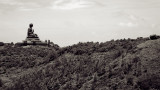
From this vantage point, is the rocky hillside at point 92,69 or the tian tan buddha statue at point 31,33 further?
the tian tan buddha statue at point 31,33

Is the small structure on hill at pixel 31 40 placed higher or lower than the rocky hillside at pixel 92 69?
higher

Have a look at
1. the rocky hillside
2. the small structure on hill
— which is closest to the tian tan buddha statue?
the small structure on hill

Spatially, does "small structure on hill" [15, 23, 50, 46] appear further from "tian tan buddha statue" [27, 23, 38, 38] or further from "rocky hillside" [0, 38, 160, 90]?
"rocky hillside" [0, 38, 160, 90]

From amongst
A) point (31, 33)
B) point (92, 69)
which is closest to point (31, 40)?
point (31, 33)

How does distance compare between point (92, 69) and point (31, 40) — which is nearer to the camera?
point (92, 69)

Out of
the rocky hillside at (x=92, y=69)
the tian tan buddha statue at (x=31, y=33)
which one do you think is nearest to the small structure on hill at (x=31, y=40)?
the tian tan buddha statue at (x=31, y=33)

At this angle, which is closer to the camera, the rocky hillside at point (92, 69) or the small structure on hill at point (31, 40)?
the rocky hillside at point (92, 69)

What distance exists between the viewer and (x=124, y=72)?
24.2 metres

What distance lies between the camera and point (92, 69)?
1080 inches

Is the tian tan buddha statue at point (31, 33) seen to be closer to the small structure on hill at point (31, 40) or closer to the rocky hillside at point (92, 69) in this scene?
the small structure on hill at point (31, 40)

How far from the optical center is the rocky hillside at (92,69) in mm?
23144

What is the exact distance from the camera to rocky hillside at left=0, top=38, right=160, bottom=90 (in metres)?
23.1

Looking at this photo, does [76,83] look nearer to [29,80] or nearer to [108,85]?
[108,85]

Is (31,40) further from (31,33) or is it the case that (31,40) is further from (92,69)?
(92,69)
